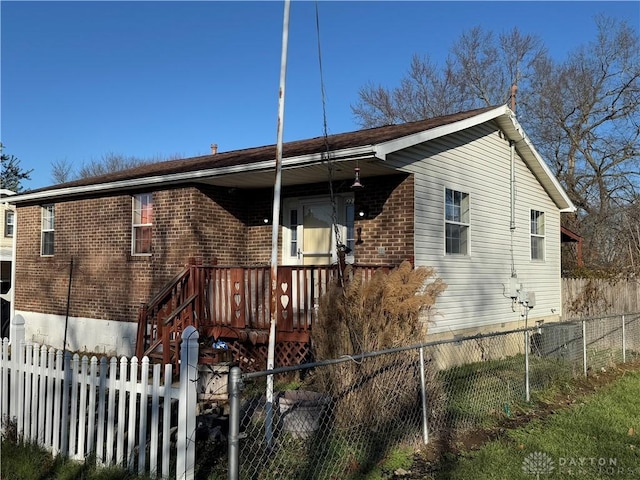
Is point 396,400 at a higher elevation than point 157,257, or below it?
below

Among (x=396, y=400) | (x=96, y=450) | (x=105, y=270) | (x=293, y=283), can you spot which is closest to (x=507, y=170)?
(x=293, y=283)

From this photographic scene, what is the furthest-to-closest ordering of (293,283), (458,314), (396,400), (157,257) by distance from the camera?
(157,257) < (458,314) < (293,283) < (396,400)

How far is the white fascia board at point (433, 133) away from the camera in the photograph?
8195 mm

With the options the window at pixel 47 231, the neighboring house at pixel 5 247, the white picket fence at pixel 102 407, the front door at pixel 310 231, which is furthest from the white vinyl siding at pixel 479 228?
the neighboring house at pixel 5 247

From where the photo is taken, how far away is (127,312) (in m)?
11.8

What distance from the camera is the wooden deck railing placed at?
8617 millimetres

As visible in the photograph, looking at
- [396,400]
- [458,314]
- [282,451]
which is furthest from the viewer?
[458,314]

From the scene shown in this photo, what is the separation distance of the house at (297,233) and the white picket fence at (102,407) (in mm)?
3611

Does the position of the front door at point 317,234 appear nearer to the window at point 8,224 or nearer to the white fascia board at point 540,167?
the white fascia board at point 540,167

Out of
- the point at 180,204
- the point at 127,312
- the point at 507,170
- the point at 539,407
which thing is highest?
the point at 507,170

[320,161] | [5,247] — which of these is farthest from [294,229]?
[5,247]

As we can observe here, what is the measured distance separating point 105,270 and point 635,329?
1155cm

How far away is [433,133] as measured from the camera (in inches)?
373

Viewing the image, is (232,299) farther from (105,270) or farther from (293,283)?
(105,270)
